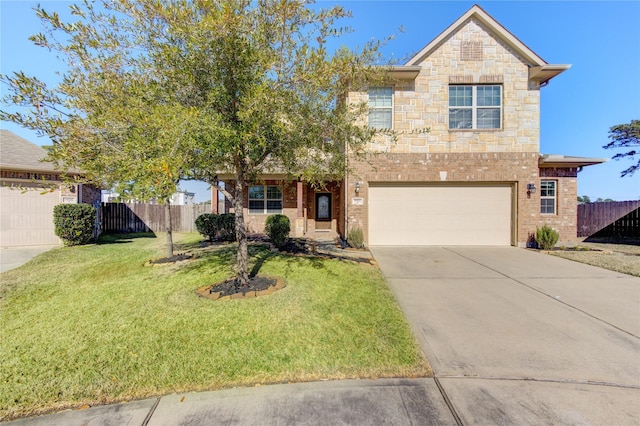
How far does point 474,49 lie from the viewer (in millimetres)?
10812

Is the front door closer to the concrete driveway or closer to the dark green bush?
the dark green bush

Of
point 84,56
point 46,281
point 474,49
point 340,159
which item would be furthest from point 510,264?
point 46,281

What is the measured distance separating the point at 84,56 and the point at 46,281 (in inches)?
202

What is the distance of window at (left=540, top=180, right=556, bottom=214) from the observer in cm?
1190

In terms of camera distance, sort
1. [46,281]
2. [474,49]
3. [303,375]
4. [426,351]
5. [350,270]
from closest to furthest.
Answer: [303,375], [426,351], [46,281], [350,270], [474,49]

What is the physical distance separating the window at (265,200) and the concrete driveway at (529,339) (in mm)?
8910

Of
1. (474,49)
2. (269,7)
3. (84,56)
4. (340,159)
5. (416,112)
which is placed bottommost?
(340,159)

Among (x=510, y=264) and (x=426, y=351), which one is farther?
(x=510, y=264)

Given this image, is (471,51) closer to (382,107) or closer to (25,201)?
(382,107)

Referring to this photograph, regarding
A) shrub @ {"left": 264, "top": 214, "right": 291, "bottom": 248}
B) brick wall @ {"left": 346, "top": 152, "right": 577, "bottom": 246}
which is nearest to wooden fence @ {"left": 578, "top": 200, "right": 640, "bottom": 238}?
brick wall @ {"left": 346, "top": 152, "right": 577, "bottom": 246}

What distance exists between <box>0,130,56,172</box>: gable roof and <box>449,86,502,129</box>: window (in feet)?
49.1

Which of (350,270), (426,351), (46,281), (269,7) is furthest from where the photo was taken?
(350,270)

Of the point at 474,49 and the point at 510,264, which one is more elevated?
the point at 474,49

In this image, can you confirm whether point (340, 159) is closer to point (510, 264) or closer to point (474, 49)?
point (510, 264)
